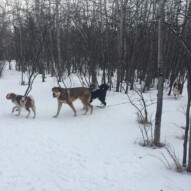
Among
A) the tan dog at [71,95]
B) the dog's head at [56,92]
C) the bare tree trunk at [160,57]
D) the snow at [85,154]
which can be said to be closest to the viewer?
the snow at [85,154]

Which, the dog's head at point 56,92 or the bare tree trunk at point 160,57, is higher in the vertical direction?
the bare tree trunk at point 160,57

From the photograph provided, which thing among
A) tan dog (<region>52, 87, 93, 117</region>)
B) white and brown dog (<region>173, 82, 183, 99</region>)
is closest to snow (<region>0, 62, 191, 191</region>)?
tan dog (<region>52, 87, 93, 117</region>)

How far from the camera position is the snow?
510cm

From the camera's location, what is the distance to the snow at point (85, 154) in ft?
A: 16.7

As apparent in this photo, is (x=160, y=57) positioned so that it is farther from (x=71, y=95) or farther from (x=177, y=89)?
Result: (x=177, y=89)

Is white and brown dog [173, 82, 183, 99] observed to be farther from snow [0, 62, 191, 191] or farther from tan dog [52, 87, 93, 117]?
tan dog [52, 87, 93, 117]

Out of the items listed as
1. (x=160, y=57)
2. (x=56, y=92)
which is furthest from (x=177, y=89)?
(x=160, y=57)

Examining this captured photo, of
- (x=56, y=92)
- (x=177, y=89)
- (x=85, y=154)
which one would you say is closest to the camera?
(x=85, y=154)

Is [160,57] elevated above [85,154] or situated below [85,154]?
above

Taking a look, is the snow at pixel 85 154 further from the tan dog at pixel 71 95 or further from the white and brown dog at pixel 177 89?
the white and brown dog at pixel 177 89

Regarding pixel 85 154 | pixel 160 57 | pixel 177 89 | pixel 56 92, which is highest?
pixel 160 57

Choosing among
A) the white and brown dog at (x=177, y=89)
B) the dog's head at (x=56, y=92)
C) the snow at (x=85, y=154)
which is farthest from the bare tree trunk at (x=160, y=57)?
the white and brown dog at (x=177, y=89)

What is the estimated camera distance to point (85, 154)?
6.49 meters

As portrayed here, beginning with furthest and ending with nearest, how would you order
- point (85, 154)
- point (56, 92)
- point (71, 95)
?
point (71, 95), point (56, 92), point (85, 154)
